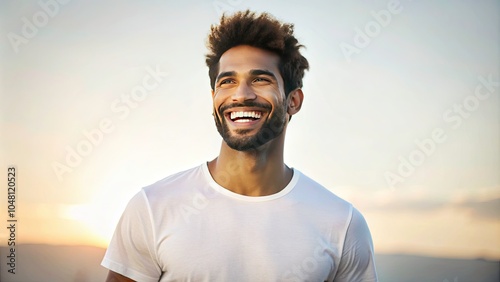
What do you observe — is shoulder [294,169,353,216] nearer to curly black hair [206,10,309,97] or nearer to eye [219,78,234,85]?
curly black hair [206,10,309,97]

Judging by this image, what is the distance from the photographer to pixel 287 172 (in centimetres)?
348

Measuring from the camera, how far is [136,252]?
315cm

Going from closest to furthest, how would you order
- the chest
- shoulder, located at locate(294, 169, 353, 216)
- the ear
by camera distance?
1. the chest
2. shoulder, located at locate(294, 169, 353, 216)
3. the ear

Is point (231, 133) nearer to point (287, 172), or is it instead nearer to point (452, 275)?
point (287, 172)

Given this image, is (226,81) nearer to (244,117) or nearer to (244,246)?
(244,117)

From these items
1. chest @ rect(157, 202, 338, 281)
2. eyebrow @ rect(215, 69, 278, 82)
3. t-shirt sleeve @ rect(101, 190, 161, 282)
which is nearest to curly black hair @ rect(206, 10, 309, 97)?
eyebrow @ rect(215, 69, 278, 82)

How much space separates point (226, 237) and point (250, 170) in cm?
46

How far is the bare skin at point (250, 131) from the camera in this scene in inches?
128

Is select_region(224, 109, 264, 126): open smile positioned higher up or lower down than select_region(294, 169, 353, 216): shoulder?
higher up

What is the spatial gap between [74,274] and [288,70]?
3.13m

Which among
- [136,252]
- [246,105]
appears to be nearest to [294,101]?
[246,105]

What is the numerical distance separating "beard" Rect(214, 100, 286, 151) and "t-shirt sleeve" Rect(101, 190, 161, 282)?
0.69 m

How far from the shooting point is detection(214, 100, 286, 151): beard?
3.20 metres

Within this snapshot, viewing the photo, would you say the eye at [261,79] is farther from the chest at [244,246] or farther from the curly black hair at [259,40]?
the chest at [244,246]
